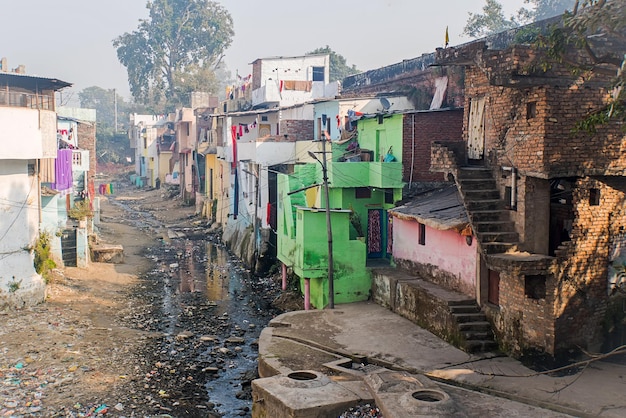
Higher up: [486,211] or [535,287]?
[486,211]

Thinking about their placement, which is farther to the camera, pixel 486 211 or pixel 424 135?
pixel 424 135

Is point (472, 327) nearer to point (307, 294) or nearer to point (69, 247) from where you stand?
point (307, 294)

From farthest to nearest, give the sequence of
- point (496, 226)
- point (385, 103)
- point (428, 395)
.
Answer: point (385, 103)
point (496, 226)
point (428, 395)

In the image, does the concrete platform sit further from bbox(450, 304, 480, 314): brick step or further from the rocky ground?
the rocky ground

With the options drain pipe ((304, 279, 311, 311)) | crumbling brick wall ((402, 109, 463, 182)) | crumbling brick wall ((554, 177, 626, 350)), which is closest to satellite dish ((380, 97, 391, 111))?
crumbling brick wall ((402, 109, 463, 182))

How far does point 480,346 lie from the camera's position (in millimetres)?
14898

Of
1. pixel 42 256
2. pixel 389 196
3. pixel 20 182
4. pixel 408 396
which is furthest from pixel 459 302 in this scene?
pixel 20 182

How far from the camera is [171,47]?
71.6 m

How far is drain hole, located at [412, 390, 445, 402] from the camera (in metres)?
12.1

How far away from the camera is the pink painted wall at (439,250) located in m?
16.6

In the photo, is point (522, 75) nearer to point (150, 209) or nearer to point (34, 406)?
point (34, 406)

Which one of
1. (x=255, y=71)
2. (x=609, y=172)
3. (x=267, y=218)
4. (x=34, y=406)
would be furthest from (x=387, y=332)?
(x=255, y=71)

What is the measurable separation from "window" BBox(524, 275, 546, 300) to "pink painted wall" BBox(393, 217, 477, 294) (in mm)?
2192

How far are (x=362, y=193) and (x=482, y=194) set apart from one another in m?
8.66
